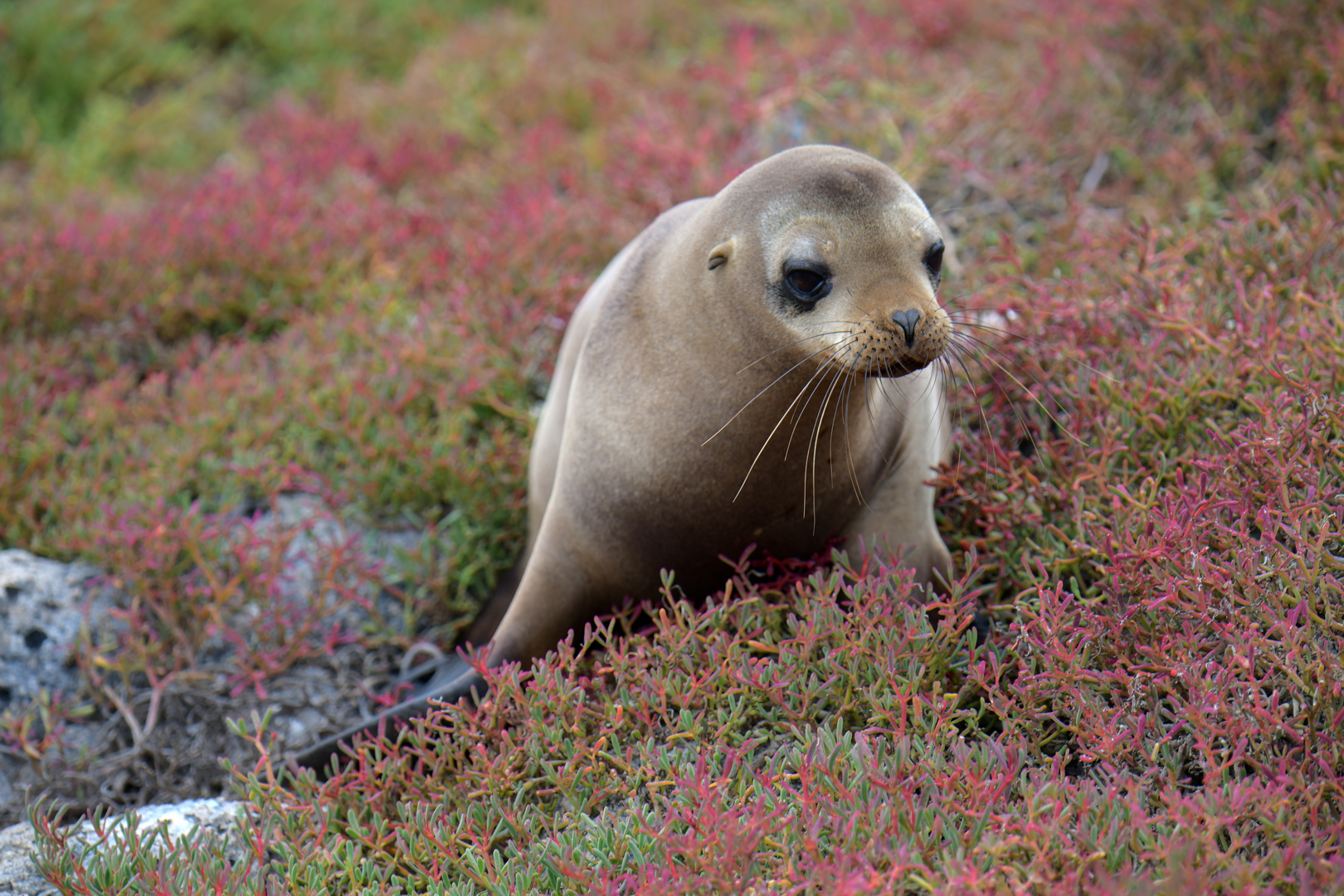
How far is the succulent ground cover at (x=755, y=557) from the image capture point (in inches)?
84.3

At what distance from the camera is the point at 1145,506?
104 inches

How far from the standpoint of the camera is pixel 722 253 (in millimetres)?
2689

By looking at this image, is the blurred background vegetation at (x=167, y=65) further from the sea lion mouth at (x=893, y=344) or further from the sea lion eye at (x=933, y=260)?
the sea lion mouth at (x=893, y=344)

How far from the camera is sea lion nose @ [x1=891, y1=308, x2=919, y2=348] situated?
2.40 metres

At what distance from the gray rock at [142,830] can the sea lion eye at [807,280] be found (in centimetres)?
180

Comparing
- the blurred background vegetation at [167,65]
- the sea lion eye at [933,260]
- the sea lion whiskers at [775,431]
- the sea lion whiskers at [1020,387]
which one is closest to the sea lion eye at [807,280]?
the sea lion whiskers at [775,431]

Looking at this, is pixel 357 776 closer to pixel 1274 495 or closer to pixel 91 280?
pixel 1274 495

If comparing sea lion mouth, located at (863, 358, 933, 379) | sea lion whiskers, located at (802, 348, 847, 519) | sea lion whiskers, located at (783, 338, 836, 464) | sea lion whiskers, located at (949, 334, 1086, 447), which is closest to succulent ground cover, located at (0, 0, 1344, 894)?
sea lion whiskers, located at (949, 334, 1086, 447)

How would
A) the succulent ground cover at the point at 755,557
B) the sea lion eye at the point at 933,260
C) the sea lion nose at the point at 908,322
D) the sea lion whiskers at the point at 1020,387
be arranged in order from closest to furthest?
the succulent ground cover at the point at 755,557
the sea lion nose at the point at 908,322
the sea lion eye at the point at 933,260
the sea lion whiskers at the point at 1020,387

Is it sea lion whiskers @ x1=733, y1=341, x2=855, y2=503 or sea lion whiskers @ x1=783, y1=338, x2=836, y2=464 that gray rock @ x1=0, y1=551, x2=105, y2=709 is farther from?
sea lion whiskers @ x1=783, y1=338, x2=836, y2=464

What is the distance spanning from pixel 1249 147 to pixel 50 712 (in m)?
4.82

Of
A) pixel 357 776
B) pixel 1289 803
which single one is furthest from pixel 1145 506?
pixel 357 776

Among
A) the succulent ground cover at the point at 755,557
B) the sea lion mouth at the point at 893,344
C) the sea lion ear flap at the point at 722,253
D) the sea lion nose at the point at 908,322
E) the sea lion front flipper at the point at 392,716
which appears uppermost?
the sea lion ear flap at the point at 722,253

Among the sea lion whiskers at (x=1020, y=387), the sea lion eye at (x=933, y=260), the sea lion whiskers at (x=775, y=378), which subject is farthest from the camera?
the sea lion whiskers at (x=1020, y=387)
